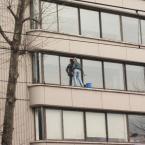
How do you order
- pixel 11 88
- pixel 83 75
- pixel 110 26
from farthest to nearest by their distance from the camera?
pixel 110 26
pixel 83 75
pixel 11 88

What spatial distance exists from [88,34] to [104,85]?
2807 millimetres

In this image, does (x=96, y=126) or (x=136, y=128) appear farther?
(x=136, y=128)

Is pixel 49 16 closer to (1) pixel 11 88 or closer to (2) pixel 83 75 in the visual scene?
(2) pixel 83 75

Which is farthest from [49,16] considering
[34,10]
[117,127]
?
[117,127]

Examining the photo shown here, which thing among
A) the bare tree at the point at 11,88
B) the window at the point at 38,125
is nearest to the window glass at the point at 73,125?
the window at the point at 38,125

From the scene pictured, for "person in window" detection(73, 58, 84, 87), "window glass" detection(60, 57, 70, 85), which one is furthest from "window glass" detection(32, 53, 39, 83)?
"person in window" detection(73, 58, 84, 87)

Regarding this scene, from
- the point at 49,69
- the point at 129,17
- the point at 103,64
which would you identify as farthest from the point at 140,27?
the point at 49,69

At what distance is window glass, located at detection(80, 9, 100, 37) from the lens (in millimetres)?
31906

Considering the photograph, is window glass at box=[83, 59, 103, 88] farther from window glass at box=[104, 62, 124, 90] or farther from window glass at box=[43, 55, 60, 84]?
window glass at box=[43, 55, 60, 84]

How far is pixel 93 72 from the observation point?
31641mm

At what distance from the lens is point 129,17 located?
3428 centimetres

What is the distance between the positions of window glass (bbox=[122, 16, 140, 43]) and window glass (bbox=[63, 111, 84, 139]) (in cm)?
620

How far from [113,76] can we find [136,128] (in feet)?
10.0

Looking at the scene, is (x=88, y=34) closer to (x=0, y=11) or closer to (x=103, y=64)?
(x=103, y=64)
